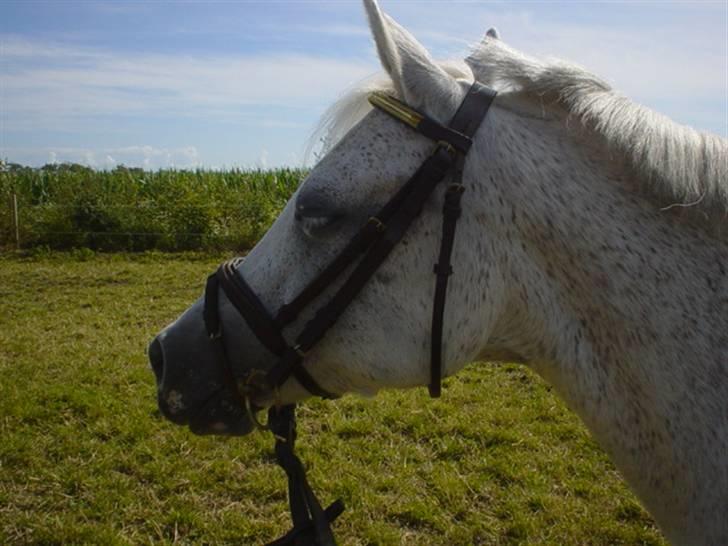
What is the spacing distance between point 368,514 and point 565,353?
2714mm

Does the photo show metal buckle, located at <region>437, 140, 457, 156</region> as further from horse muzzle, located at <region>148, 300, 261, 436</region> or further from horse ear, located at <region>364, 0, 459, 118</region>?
horse muzzle, located at <region>148, 300, 261, 436</region>

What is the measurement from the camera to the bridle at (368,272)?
5.87ft

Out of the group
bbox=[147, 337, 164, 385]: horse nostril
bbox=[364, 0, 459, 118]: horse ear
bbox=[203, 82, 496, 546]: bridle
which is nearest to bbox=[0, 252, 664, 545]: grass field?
→ bbox=[147, 337, 164, 385]: horse nostril

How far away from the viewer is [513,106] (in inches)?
74.3


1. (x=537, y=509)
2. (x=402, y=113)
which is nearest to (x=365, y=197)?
(x=402, y=113)

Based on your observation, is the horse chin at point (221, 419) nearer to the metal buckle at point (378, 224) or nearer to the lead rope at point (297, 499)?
the lead rope at point (297, 499)

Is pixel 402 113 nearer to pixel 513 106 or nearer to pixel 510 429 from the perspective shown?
pixel 513 106

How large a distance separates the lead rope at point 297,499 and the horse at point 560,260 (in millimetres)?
288

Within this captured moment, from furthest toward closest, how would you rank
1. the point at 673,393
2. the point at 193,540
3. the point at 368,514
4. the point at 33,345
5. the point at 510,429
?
the point at 33,345 < the point at 510,429 < the point at 368,514 < the point at 193,540 < the point at 673,393

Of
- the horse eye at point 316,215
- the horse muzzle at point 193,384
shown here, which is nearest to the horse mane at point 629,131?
the horse eye at point 316,215

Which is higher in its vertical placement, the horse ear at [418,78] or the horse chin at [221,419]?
the horse ear at [418,78]

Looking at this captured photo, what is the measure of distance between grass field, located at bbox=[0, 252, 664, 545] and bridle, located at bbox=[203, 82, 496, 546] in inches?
89.0

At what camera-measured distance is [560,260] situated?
1754mm

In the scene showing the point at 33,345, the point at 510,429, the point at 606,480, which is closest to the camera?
the point at 606,480
